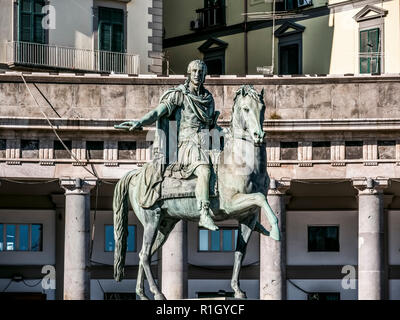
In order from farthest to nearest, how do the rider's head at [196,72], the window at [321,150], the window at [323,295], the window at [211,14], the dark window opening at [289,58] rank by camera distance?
the window at [211,14] < the dark window opening at [289,58] < the window at [323,295] < the window at [321,150] < the rider's head at [196,72]

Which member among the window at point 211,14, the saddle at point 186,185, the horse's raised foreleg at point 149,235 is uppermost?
the window at point 211,14

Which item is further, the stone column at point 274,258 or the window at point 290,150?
the window at point 290,150

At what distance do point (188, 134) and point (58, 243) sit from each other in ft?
117

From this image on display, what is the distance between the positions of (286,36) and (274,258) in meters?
21.3

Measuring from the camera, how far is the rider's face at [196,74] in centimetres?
4119

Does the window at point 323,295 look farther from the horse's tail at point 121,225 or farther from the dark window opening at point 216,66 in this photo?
the horse's tail at point 121,225

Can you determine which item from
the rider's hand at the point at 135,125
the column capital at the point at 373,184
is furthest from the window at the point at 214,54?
the rider's hand at the point at 135,125

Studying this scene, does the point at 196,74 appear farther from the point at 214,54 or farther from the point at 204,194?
the point at 214,54

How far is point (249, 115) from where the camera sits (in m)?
39.2

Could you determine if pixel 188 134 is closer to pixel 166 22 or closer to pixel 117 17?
pixel 117 17

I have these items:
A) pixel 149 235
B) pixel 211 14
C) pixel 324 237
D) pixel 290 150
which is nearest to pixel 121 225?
pixel 149 235

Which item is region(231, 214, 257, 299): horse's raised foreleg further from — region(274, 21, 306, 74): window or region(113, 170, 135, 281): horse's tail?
region(274, 21, 306, 74): window

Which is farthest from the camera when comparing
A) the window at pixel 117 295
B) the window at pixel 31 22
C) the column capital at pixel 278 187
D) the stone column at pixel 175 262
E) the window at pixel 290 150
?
the window at pixel 31 22

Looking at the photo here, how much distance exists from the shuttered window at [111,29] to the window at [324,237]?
49.0ft
